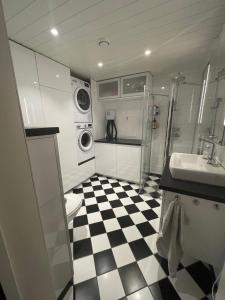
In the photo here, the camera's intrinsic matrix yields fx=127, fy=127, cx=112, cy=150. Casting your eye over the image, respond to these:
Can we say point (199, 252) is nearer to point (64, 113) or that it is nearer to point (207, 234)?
point (207, 234)

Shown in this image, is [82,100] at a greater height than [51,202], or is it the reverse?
[82,100]

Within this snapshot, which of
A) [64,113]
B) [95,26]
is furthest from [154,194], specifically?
[95,26]

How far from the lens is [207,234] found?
3.06ft

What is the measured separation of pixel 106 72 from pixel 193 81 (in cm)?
166

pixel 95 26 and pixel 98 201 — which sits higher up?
pixel 95 26

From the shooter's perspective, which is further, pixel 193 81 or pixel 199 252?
pixel 193 81

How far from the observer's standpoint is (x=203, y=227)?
3.06ft

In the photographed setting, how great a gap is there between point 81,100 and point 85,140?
31.1 inches

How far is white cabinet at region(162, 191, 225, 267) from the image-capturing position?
0.88m

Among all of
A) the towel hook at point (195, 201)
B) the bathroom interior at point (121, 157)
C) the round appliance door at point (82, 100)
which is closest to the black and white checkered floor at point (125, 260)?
the bathroom interior at point (121, 157)

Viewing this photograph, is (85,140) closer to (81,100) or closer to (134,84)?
(81,100)

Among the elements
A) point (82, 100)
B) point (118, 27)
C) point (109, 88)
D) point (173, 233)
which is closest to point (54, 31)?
point (118, 27)

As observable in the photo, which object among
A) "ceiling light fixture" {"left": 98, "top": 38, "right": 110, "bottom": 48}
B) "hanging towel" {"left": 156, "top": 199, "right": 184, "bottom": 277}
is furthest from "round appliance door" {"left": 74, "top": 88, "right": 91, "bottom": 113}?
"hanging towel" {"left": 156, "top": 199, "right": 184, "bottom": 277}

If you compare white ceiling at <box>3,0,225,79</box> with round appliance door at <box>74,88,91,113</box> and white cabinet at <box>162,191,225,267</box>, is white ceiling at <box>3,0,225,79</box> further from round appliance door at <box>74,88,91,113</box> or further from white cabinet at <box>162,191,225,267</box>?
white cabinet at <box>162,191,225,267</box>
